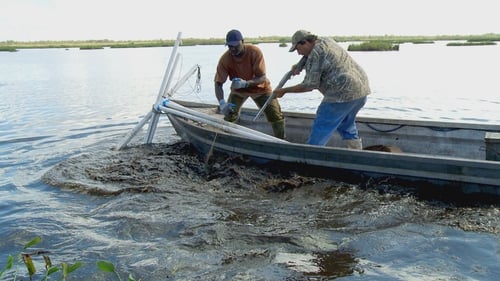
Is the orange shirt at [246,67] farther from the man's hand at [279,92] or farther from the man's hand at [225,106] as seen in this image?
the man's hand at [279,92]

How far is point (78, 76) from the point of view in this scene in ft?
93.9

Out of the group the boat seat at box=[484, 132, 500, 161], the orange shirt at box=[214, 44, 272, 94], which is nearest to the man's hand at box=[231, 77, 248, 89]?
the orange shirt at box=[214, 44, 272, 94]

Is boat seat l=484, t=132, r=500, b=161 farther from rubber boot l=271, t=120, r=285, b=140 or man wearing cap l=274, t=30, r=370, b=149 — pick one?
rubber boot l=271, t=120, r=285, b=140

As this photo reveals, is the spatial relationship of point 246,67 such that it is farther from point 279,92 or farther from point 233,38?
point 279,92

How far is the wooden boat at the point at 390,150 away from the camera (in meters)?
5.68

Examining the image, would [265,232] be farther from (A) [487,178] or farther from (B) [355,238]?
(A) [487,178]

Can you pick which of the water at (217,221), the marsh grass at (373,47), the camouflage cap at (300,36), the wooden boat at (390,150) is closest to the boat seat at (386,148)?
the wooden boat at (390,150)

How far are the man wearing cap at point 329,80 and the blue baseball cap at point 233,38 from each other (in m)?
1.33

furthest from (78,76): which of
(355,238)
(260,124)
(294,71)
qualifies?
(355,238)

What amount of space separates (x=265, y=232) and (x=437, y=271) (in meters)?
1.81

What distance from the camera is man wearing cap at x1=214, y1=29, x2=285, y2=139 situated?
26.0 feet

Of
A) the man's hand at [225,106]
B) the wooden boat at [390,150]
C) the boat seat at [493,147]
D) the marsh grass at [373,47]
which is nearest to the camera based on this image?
the wooden boat at [390,150]

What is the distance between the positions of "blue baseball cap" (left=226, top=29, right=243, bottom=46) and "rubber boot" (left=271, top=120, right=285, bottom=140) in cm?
156

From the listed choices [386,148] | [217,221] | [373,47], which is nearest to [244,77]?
[386,148]
